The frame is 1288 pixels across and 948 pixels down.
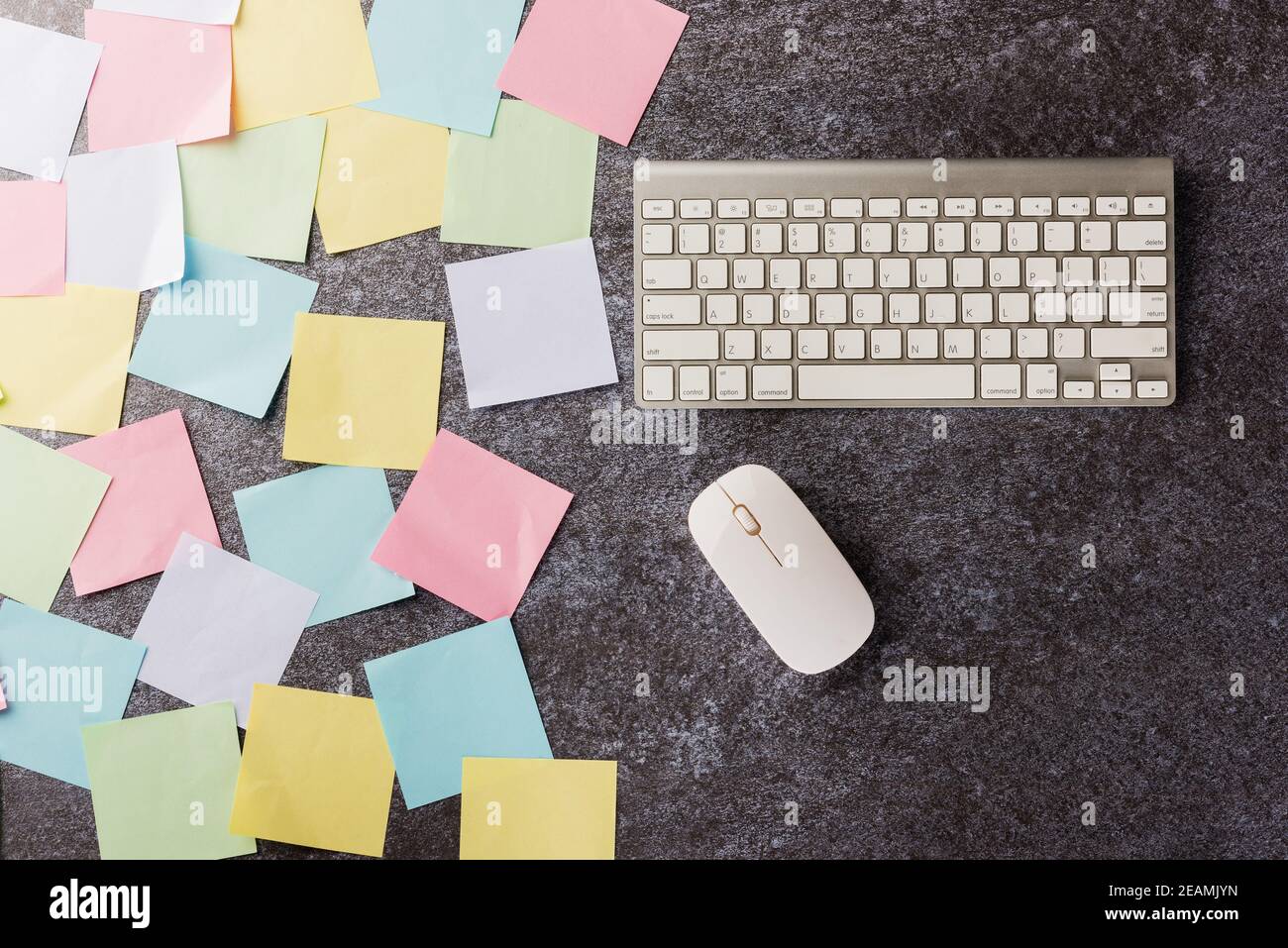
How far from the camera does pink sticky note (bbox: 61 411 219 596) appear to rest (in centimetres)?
53

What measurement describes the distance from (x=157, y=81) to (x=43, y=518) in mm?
341

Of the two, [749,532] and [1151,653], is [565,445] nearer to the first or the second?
[749,532]

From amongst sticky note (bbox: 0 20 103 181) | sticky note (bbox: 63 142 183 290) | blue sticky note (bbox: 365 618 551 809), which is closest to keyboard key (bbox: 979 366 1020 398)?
blue sticky note (bbox: 365 618 551 809)

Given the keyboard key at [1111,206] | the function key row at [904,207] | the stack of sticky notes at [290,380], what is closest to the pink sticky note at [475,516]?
the stack of sticky notes at [290,380]

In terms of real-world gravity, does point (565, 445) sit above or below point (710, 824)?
above

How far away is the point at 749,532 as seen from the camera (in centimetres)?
48

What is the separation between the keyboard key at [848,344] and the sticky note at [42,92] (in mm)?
587

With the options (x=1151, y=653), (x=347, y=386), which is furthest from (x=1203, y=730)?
(x=347, y=386)

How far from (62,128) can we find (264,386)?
0.25 metres

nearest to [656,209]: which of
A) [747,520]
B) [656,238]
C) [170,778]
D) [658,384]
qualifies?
[656,238]

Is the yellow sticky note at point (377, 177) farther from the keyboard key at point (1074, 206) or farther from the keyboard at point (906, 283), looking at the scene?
the keyboard key at point (1074, 206)

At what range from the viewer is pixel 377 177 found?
20.7 inches

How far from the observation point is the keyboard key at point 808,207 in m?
0.50
